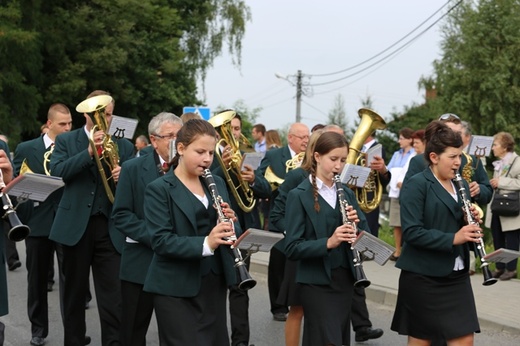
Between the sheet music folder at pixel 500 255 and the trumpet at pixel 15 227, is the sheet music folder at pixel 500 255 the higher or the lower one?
the lower one

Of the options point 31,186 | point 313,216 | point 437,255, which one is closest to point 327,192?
point 313,216

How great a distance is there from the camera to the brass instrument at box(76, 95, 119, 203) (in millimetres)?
7242

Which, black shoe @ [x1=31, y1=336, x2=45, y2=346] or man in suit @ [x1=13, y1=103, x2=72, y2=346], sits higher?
man in suit @ [x1=13, y1=103, x2=72, y2=346]

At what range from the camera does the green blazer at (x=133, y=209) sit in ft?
21.4

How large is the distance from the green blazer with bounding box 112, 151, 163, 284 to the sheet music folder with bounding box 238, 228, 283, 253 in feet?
3.97

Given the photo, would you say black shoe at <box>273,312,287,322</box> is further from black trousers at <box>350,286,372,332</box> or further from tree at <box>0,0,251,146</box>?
tree at <box>0,0,251,146</box>

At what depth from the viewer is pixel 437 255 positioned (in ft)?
20.1

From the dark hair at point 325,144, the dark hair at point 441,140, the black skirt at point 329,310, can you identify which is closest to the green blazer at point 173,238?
the black skirt at point 329,310

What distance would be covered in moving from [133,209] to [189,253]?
1546 millimetres

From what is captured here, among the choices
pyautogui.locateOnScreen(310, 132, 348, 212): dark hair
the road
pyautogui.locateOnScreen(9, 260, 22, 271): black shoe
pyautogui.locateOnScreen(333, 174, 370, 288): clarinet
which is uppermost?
pyautogui.locateOnScreen(310, 132, 348, 212): dark hair

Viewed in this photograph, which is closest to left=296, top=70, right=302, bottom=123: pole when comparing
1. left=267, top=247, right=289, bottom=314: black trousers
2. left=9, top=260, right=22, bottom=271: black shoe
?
left=9, top=260, right=22, bottom=271: black shoe

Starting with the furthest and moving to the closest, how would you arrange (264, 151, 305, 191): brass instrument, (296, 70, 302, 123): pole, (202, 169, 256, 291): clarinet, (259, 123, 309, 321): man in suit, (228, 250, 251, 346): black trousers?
(296, 70, 302, 123): pole < (259, 123, 309, 321): man in suit < (264, 151, 305, 191): brass instrument < (228, 250, 251, 346): black trousers < (202, 169, 256, 291): clarinet

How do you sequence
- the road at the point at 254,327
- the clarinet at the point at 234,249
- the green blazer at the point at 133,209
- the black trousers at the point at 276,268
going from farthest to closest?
1. the black trousers at the point at 276,268
2. the road at the point at 254,327
3. the green blazer at the point at 133,209
4. the clarinet at the point at 234,249

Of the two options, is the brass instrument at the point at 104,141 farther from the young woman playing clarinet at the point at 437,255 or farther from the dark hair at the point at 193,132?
the young woman playing clarinet at the point at 437,255
